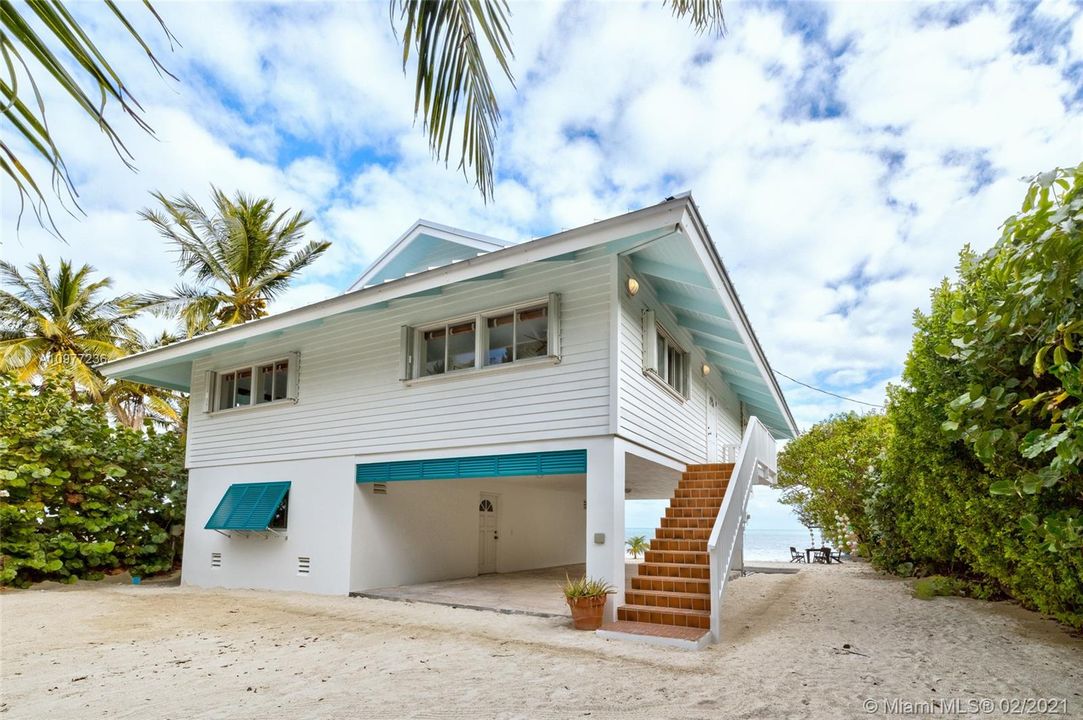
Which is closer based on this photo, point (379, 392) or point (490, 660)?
point (490, 660)

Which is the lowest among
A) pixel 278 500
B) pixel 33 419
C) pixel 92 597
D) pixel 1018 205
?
pixel 92 597

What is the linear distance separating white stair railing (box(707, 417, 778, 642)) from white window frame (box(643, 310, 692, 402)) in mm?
1405

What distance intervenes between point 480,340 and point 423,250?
3587 millimetres

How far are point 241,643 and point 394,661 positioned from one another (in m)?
2.03

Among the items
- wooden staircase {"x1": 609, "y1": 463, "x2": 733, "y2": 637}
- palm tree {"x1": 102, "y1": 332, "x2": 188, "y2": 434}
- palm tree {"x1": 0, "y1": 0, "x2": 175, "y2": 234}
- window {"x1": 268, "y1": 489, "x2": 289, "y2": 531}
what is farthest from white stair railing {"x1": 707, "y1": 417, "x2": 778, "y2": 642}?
palm tree {"x1": 102, "y1": 332, "x2": 188, "y2": 434}

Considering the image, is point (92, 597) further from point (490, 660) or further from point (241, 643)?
point (490, 660)

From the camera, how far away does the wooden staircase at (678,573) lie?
7.35 metres

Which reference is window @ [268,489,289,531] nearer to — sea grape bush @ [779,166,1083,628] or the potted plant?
the potted plant

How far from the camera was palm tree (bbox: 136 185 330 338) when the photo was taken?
62.4 ft

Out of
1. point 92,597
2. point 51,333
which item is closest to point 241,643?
point 92,597

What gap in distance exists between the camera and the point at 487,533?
1377 cm

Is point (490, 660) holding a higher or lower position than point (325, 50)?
lower

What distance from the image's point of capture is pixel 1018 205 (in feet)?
15.1

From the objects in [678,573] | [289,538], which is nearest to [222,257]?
[289,538]
